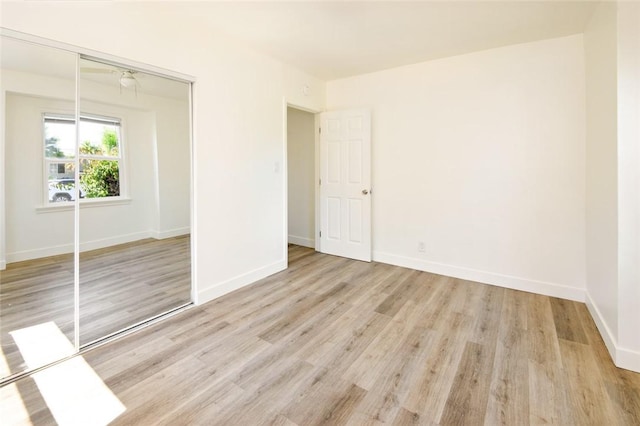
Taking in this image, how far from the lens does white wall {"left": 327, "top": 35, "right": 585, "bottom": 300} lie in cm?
290

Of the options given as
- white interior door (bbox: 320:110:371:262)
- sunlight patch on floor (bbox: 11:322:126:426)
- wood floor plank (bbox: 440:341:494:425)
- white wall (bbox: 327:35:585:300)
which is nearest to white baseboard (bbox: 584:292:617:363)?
white wall (bbox: 327:35:585:300)

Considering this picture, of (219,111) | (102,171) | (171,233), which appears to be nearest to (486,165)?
(219,111)

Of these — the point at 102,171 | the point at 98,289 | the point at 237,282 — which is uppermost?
the point at 102,171

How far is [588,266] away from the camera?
2.77 meters

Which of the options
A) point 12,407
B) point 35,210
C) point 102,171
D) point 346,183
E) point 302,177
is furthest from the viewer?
point 302,177

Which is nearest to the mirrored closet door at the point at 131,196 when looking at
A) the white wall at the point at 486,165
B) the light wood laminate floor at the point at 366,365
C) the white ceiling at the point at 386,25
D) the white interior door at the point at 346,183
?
the light wood laminate floor at the point at 366,365

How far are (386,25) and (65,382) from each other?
11.6 ft

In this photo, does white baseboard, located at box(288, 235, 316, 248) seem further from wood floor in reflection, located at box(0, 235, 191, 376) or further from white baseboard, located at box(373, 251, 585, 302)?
wood floor in reflection, located at box(0, 235, 191, 376)

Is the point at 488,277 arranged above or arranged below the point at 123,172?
below

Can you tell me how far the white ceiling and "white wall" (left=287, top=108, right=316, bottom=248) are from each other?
152cm

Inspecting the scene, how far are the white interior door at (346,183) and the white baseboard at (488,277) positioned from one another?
16.5 inches

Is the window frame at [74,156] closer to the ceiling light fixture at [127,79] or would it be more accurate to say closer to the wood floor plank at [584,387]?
the ceiling light fixture at [127,79]

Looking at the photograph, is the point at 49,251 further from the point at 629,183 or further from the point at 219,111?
the point at 629,183

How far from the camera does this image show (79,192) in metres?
2.16
